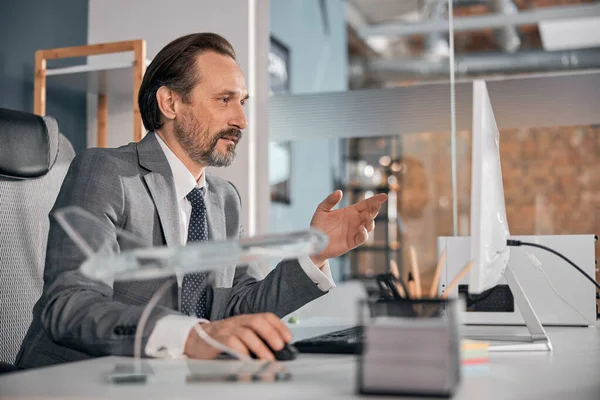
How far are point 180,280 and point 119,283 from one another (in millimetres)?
125

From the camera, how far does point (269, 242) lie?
0.81m

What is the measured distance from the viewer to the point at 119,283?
1.45 m

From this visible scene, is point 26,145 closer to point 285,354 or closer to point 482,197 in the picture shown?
point 285,354

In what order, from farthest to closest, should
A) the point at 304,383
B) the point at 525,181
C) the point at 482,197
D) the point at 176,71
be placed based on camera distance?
the point at 525,181 < the point at 176,71 < the point at 482,197 < the point at 304,383

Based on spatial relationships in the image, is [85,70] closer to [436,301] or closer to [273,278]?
[273,278]

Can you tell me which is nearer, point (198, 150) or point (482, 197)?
point (482, 197)

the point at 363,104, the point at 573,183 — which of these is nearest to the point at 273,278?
the point at 363,104

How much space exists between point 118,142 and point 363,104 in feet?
3.80

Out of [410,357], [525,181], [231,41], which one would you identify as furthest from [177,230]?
[525,181]

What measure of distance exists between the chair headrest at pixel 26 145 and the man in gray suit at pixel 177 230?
23 centimetres

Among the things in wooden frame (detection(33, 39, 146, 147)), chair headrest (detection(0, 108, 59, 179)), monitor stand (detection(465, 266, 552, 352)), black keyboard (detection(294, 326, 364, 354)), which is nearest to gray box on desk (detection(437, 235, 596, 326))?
monitor stand (detection(465, 266, 552, 352))

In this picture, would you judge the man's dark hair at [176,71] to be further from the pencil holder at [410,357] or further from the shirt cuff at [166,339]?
the pencil holder at [410,357]

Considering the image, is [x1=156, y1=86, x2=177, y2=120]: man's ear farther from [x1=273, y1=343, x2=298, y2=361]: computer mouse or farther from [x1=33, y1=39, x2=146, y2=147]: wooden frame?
[x1=33, y1=39, x2=146, y2=147]: wooden frame

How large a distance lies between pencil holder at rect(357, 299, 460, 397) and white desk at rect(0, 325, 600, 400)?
0.04 meters
